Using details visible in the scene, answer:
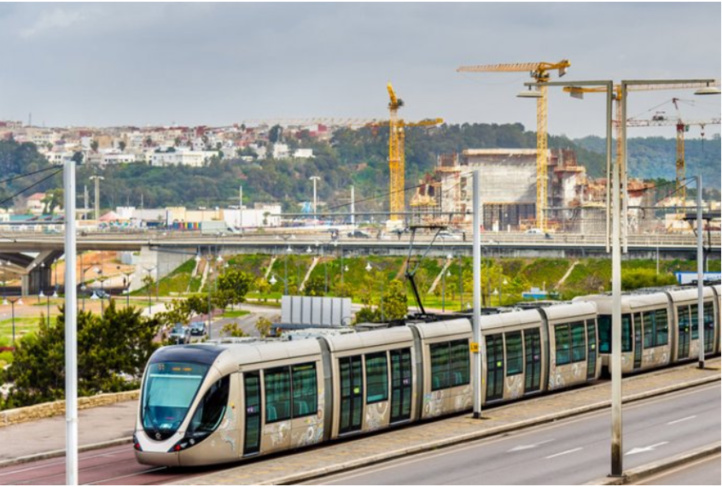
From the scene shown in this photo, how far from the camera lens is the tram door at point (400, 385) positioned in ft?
121

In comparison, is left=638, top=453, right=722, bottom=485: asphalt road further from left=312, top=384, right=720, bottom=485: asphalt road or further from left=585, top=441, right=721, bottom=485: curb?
left=312, top=384, right=720, bottom=485: asphalt road

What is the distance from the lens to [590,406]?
41844 mm

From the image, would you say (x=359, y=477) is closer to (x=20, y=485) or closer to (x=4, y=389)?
(x=20, y=485)

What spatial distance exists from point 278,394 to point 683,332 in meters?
25.2

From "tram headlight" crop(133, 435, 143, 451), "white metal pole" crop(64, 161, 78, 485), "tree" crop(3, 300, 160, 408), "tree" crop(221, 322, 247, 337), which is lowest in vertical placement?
"tree" crop(221, 322, 247, 337)

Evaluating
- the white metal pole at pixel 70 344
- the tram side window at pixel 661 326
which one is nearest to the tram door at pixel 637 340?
the tram side window at pixel 661 326

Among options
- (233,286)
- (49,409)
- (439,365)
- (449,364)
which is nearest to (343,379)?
(439,365)

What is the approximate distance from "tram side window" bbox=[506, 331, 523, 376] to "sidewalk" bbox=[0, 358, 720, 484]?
111 cm

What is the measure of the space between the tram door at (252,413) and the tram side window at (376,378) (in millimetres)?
4375

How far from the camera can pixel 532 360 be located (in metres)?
43.6

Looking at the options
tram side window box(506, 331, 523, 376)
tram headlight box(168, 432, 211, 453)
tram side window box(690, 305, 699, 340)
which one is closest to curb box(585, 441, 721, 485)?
tram headlight box(168, 432, 211, 453)

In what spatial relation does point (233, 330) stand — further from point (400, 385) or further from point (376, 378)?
point (376, 378)

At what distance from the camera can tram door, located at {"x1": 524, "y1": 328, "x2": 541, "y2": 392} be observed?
43219 mm

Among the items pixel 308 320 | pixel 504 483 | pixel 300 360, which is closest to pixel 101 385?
pixel 308 320
